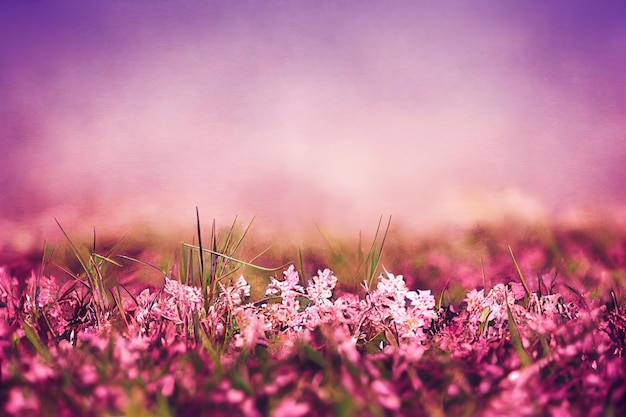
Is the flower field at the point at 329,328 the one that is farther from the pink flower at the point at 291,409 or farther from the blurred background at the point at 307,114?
the blurred background at the point at 307,114

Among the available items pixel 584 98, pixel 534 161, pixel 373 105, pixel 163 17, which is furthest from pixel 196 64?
pixel 584 98

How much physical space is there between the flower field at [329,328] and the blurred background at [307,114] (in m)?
0.13

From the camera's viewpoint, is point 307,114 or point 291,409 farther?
point 307,114

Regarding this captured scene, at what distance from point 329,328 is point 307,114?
0.80m

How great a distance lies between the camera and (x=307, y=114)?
221cm

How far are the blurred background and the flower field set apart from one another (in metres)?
0.13

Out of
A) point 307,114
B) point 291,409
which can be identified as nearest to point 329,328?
point 291,409

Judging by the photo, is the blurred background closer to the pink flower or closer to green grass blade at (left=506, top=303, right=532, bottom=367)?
green grass blade at (left=506, top=303, right=532, bottom=367)

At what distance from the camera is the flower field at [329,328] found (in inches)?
55.7

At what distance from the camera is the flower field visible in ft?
4.65

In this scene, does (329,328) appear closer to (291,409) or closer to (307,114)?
(291,409)

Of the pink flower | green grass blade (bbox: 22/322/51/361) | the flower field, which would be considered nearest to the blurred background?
the flower field

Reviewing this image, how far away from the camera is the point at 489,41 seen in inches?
87.4

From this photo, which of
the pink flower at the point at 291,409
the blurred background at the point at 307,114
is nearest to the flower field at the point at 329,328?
the pink flower at the point at 291,409
